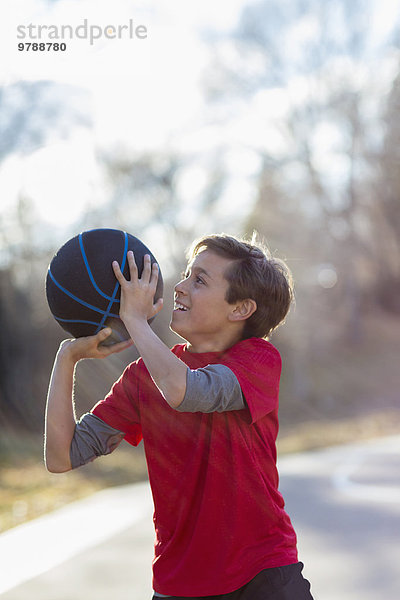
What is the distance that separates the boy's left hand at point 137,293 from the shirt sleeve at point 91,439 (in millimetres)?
461

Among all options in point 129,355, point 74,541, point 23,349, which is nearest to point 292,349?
point 129,355

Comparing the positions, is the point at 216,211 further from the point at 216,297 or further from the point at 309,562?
the point at 216,297

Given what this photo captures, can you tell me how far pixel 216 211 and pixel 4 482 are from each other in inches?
572

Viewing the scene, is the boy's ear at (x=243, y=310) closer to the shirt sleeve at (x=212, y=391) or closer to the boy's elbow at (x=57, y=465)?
the shirt sleeve at (x=212, y=391)

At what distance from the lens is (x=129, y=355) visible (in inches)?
742

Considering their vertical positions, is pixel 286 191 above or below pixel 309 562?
above

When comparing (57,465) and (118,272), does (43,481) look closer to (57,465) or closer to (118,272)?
(57,465)

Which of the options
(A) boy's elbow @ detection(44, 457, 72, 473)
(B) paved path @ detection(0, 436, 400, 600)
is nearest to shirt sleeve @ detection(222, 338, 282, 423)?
(A) boy's elbow @ detection(44, 457, 72, 473)

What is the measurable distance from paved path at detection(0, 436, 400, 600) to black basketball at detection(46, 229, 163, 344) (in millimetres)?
2715

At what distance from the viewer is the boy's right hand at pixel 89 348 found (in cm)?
299

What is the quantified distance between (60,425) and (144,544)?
12.2 feet

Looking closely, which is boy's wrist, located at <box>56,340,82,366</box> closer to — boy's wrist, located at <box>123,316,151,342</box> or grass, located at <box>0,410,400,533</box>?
boy's wrist, located at <box>123,316,151,342</box>

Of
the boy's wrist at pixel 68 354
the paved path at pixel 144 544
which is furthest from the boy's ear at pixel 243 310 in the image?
the paved path at pixel 144 544

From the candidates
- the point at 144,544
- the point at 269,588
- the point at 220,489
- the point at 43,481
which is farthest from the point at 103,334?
the point at 43,481
